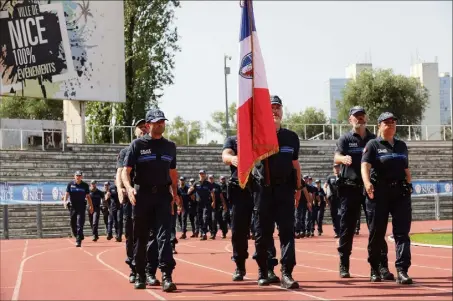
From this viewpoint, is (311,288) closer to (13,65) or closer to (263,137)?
(263,137)

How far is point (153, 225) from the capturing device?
11.6 metres

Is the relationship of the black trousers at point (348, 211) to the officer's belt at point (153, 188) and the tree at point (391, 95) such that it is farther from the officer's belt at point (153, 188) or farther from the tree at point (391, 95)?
the tree at point (391, 95)

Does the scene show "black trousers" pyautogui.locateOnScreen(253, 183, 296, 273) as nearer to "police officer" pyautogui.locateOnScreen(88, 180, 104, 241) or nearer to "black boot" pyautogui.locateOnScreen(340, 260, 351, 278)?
"black boot" pyautogui.locateOnScreen(340, 260, 351, 278)

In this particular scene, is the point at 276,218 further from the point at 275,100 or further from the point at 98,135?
the point at 98,135

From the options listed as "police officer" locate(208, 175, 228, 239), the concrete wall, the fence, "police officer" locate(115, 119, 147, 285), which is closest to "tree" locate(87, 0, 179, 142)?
the fence

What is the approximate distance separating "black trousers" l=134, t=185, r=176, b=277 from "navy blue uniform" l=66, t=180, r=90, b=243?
12.4m

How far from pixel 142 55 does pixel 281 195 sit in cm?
4304

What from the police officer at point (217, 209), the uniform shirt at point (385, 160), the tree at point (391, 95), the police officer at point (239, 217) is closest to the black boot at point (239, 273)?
the police officer at point (239, 217)

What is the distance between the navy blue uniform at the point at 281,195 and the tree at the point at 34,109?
60609mm

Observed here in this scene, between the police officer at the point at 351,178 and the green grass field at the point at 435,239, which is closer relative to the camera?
the police officer at the point at 351,178

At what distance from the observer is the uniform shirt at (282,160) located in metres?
11.1

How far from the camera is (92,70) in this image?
41344 millimetres

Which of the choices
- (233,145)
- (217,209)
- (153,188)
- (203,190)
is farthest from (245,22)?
(217,209)

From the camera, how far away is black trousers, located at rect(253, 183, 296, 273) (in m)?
11.0
